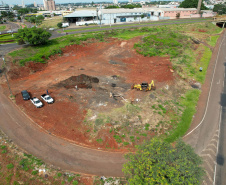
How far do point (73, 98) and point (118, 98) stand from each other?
8931 mm

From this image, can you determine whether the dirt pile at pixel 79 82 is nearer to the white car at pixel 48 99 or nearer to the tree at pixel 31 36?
the white car at pixel 48 99

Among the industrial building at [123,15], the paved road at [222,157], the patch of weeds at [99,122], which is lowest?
the paved road at [222,157]

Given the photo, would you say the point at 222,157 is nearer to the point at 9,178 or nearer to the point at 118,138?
the point at 118,138

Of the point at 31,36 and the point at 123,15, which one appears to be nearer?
the point at 31,36

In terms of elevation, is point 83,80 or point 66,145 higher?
point 83,80

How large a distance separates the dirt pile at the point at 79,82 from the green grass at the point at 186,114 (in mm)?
19749

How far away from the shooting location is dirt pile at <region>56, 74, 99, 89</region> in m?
36.2

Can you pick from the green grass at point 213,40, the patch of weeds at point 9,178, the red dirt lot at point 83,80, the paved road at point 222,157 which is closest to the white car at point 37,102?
the red dirt lot at point 83,80

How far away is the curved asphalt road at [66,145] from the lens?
65.6ft

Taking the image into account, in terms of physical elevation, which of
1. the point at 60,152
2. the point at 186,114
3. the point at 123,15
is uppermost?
the point at 123,15

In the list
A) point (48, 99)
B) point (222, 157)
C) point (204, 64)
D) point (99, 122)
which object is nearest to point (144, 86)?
point (99, 122)

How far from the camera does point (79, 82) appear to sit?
37812 mm

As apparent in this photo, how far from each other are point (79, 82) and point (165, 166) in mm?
28938

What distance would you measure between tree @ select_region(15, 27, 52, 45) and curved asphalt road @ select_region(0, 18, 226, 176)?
3107 centimetres
